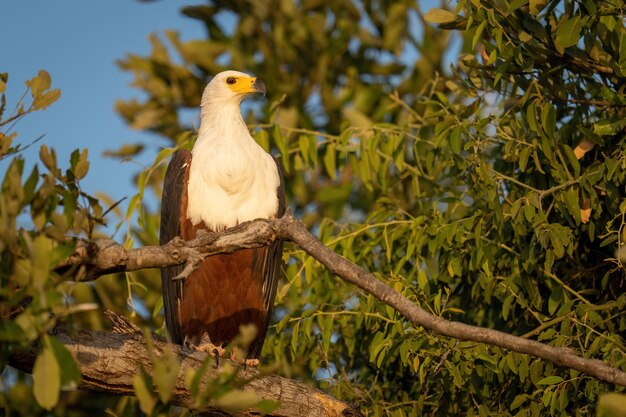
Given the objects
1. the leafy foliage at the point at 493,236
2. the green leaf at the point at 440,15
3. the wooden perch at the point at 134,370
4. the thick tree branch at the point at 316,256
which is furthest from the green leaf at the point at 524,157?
the wooden perch at the point at 134,370

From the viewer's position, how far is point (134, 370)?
3.53 m

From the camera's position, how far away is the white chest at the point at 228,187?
4820 millimetres

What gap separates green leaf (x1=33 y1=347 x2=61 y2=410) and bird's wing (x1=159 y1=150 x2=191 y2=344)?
2.82 metres

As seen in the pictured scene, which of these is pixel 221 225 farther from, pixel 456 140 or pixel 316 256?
pixel 316 256

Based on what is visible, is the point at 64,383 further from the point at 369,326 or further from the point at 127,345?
the point at 369,326

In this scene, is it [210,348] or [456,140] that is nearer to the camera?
[456,140]

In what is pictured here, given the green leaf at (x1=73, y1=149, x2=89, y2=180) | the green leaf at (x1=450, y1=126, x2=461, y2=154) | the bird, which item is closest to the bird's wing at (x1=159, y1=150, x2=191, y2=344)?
the bird

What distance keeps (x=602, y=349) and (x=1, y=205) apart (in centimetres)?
260

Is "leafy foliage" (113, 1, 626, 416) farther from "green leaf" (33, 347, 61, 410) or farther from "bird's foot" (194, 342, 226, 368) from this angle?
"green leaf" (33, 347, 61, 410)

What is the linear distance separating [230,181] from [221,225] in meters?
0.26

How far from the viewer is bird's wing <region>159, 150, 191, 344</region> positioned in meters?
4.92

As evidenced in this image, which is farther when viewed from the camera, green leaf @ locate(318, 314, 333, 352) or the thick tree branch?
green leaf @ locate(318, 314, 333, 352)

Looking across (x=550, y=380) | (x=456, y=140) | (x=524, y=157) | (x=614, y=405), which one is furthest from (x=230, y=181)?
(x=614, y=405)

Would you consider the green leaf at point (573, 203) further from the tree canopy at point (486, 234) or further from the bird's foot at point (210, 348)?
the bird's foot at point (210, 348)
